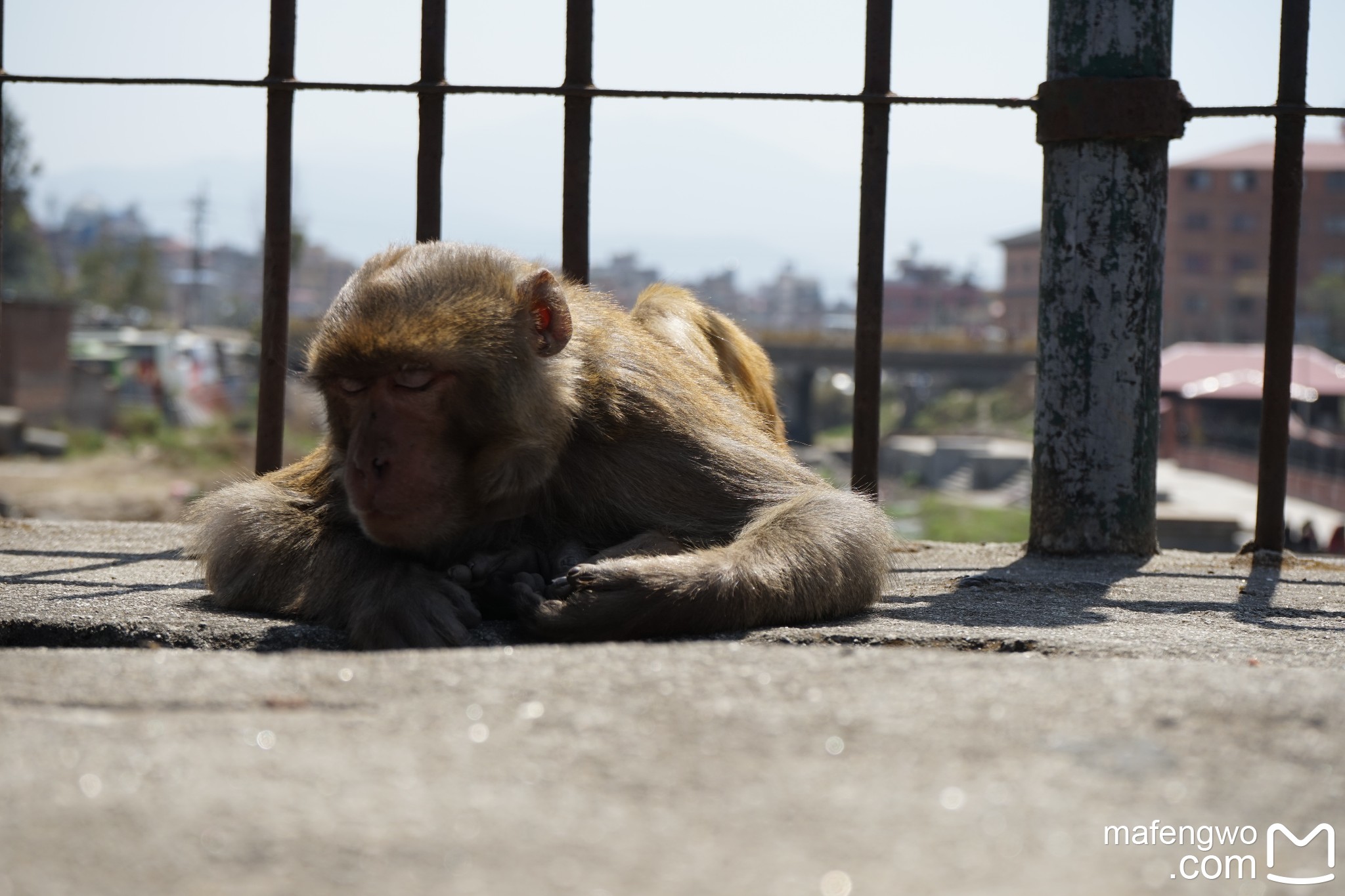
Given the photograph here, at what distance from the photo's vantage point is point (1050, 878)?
998 millimetres

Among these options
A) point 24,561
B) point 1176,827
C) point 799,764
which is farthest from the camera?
point 24,561

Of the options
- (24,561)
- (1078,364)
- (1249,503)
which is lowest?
(1249,503)

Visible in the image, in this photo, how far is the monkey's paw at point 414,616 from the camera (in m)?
2.08

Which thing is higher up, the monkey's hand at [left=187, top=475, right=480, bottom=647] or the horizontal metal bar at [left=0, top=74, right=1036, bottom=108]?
the horizontal metal bar at [left=0, top=74, right=1036, bottom=108]

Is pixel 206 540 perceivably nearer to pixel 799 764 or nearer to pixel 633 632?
pixel 633 632

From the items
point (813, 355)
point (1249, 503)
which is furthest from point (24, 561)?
point (813, 355)

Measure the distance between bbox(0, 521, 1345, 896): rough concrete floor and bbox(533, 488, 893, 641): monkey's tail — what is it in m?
0.40

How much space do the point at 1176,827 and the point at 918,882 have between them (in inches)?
10.0

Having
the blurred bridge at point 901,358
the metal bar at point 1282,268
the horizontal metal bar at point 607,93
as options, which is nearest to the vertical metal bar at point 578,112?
the horizontal metal bar at point 607,93

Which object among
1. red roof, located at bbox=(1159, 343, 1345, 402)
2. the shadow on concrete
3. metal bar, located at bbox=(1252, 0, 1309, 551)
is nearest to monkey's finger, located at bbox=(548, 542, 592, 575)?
the shadow on concrete

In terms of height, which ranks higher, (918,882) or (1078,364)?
(1078,364)

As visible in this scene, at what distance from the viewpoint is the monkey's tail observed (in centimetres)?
207

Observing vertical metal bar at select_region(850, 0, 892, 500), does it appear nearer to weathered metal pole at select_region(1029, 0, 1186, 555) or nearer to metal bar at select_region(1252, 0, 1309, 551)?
weathered metal pole at select_region(1029, 0, 1186, 555)

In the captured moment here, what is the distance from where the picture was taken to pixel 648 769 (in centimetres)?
121
